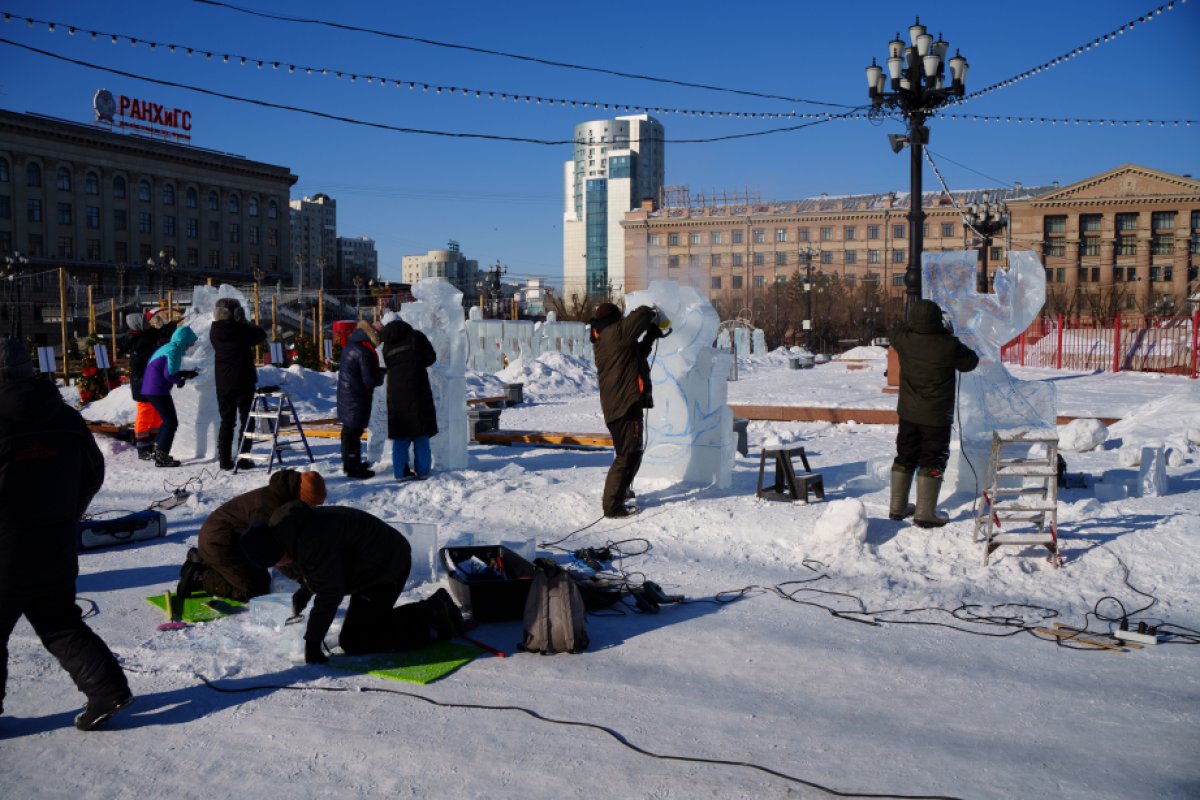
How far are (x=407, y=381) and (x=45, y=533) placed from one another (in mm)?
5526

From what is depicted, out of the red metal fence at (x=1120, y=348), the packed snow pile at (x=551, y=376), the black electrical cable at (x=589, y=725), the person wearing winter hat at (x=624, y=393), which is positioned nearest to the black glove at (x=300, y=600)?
the black electrical cable at (x=589, y=725)

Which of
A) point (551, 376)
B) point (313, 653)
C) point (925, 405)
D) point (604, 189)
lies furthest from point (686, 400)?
point (604, 189)

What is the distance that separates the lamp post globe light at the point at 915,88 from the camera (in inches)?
612

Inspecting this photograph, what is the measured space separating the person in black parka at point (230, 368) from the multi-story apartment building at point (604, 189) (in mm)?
110827

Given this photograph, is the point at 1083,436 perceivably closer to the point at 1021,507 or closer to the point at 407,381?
the point at 1021,507

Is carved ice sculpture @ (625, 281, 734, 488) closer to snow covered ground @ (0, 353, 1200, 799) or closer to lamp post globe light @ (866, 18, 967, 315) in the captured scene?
snow covered ground @ (0, 353, 1200, 799)

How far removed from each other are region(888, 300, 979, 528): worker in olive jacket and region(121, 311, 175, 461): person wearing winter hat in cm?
809

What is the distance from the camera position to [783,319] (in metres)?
59.8

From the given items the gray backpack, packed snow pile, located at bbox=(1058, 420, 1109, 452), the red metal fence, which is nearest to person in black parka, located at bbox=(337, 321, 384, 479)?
the gray backpack

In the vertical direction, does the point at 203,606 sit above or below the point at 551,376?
below

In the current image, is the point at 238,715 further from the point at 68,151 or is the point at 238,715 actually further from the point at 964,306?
the point at 68,151

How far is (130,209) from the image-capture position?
257 feet

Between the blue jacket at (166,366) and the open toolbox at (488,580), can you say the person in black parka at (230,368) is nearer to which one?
the blue jacket at (166,366)

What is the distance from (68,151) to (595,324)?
257 feet
